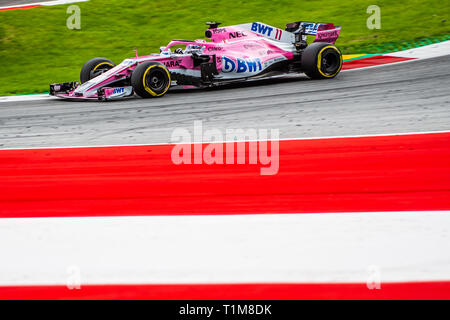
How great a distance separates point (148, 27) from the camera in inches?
635

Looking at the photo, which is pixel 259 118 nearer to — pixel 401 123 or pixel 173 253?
pixel 401 123

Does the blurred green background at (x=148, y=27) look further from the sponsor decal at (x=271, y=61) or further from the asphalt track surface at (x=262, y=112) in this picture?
the sponsor decal at (x=271, y=61)

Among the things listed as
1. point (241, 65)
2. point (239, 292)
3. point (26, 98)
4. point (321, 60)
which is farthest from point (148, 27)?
point (239, 292)

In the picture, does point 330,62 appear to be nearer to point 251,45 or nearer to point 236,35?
point 251,45

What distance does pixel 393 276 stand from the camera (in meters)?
2.42

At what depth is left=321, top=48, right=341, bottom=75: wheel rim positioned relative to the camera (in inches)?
376

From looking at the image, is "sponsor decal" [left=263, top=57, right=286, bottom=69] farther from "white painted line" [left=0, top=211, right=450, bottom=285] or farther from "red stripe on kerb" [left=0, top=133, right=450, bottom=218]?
"white painted line" [left=0, top=211, right=450, bottom=285]

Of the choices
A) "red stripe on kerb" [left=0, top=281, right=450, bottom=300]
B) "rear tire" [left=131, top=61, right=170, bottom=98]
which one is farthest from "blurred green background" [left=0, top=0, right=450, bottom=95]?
"red stripe on kerb" [left=0, top=281, right=450, bottom=300]

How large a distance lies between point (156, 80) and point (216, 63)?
1057mm

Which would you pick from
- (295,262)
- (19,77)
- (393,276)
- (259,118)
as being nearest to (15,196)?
(295,262)

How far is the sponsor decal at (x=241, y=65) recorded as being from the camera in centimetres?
907

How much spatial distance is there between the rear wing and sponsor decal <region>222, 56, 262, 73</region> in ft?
4.34

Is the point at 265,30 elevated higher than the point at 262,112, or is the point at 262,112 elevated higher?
the point at 265,30
